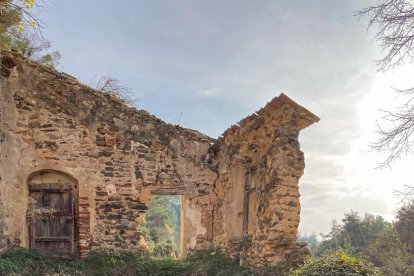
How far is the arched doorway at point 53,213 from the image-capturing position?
29.2 feet

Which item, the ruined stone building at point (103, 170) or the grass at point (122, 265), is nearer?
the grass at point (122, 265)

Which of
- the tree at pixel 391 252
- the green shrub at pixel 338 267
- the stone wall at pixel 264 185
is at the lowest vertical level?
the tree at pixel 391 252

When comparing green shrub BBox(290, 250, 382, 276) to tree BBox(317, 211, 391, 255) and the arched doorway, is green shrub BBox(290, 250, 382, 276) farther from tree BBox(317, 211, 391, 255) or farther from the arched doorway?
tree BBox(317, 211, 391, 255)

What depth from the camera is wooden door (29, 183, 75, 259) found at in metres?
8.91

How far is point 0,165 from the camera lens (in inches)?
326

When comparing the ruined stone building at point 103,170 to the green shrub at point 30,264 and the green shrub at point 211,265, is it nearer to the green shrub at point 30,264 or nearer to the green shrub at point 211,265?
the green shrub at point 211,265

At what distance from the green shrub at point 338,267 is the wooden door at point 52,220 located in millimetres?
5891

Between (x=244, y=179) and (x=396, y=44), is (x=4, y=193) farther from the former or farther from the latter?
(x=396, y=44)

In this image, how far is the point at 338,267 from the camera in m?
4.95

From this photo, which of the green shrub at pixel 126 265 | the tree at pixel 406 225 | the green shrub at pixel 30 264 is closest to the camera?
the green shrub at pixel 30 264

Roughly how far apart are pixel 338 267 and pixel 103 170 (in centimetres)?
614

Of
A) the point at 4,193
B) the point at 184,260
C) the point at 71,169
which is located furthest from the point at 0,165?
the point at 184,260

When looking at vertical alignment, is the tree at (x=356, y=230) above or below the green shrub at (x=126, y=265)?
below

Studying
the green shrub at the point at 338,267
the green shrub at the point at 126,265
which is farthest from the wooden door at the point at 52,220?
the green shrub at the point at 338,267
